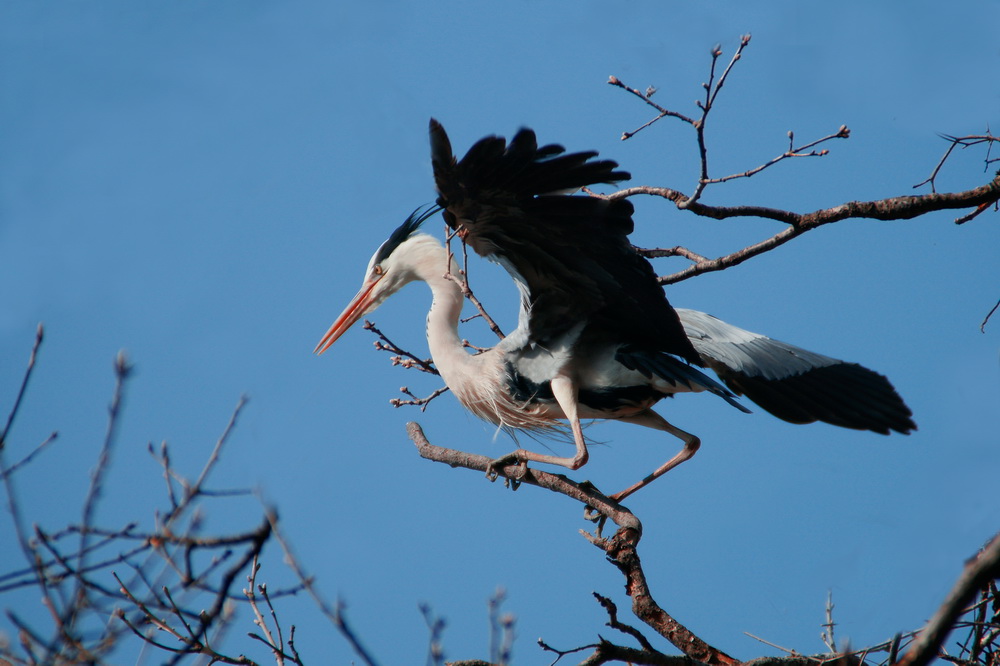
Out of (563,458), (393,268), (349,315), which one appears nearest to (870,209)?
(563,458)

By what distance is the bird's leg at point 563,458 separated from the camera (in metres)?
3.81

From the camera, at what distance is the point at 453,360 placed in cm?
451

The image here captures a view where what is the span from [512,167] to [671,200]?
608 millimetres

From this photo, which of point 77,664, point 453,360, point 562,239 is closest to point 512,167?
point 562,239

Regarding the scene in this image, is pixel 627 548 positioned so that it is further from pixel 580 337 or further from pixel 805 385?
pixel 805 385

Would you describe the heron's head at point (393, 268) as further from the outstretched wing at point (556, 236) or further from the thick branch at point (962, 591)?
the thick branch at point (962, 591)

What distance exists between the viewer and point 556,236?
11.3ft

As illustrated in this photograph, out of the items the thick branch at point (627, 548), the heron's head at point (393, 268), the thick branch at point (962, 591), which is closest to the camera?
the thick branch at point (962, 591)

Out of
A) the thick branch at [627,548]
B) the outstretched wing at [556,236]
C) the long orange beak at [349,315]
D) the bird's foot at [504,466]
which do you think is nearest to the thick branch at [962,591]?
the thick branch at [627,548]

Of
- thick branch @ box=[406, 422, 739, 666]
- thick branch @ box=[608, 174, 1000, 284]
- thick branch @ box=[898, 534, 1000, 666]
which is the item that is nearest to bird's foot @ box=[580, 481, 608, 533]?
thick branch @ box=[406, 422, 739, 666]

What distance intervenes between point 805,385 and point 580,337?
41.2 inches

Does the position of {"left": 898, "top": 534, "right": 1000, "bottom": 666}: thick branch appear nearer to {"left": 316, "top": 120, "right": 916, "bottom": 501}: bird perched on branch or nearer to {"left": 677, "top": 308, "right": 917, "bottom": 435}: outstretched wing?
{"left": 316, "top": 120, "right": 916, "bottom": 501}: bird perched on branch

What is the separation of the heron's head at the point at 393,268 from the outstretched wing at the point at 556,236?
1157 millimetres

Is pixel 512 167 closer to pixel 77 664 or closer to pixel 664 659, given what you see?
pixel 664 659
